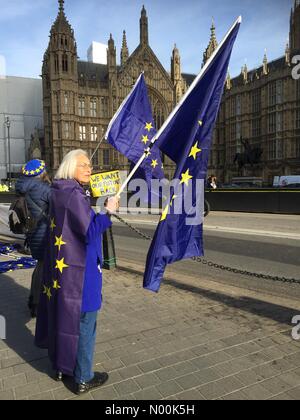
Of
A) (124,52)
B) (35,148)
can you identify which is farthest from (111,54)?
(35,148)

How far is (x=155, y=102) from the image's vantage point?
71.0 m

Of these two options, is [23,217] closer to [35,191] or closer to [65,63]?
[35,191]

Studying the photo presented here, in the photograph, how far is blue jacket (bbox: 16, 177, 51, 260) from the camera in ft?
14.6

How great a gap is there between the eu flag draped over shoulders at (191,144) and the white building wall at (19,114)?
73.4m

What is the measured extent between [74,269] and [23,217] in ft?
7.48

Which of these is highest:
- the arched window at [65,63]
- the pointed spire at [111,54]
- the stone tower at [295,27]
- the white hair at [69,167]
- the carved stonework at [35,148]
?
the stone tower at [295,27]

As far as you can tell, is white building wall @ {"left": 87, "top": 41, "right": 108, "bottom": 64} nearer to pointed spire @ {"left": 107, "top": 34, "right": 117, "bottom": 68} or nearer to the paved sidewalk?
pointed spire @ {"left": 107, "top": 34, "right": 117, "bottom": 68}

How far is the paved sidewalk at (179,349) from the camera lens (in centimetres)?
307

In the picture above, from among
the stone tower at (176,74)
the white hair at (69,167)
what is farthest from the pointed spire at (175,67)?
the white hair at (69,167)

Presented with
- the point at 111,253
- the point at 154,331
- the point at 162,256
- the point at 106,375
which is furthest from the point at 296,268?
the point at 106,375

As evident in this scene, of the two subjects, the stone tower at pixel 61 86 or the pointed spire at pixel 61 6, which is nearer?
the stone tower at pixel 61 86

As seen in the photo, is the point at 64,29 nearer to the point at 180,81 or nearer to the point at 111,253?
the point at 180,81

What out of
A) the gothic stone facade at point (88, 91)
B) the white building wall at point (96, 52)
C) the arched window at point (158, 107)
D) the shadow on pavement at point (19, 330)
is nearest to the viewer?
the shadow on pavement at point (19, 330)

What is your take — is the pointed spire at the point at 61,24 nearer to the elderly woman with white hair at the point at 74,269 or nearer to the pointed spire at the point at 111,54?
the pointed spire at the point at 111,54
